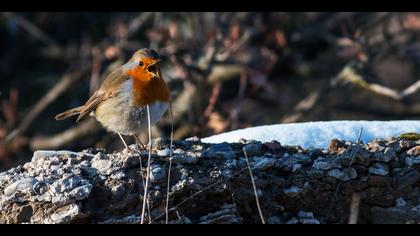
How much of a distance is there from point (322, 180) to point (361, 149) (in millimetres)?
237

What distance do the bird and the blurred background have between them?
2016 mm

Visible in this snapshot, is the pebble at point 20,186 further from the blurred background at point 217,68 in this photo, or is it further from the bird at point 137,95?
the blurred background at point 217,68

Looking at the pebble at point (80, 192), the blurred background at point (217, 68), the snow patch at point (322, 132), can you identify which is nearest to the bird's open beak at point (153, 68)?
the snow patch at point (322, 132)

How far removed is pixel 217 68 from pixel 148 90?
3911mm

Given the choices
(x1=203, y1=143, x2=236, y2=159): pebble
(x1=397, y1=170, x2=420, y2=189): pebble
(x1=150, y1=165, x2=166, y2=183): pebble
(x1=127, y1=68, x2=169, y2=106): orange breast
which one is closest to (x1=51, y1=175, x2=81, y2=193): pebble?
(x1=150, y1=165, x2=166, y2=183): pebble

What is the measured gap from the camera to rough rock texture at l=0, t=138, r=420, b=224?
3.13 metres

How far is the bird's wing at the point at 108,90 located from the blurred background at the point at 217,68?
1.68m

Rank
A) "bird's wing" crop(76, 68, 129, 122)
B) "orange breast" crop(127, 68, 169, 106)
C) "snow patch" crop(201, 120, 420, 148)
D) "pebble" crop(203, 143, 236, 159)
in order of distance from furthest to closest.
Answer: "bird's wing" crop(76, 68, 129, 122)
"orange breast" crop(127, 68, 169, 106)
"snow patch" crop(201, 120, 420, 148)
"pebble" crop(203, 143, 236, 159)

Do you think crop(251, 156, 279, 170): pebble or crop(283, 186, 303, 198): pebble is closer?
crop(283, 186, 303, 198): pebble

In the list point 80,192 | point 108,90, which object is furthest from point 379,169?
point 108,90

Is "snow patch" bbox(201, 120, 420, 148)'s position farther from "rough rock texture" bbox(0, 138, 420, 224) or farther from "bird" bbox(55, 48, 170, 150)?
"bird" bbox(55, 48, 170, 150)

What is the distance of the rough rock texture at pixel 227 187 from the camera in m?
3.13

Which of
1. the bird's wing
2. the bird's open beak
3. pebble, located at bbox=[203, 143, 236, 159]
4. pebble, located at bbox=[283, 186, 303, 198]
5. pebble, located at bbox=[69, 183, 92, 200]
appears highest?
the bird's wing

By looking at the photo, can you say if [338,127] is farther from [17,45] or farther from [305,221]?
[17,45]
